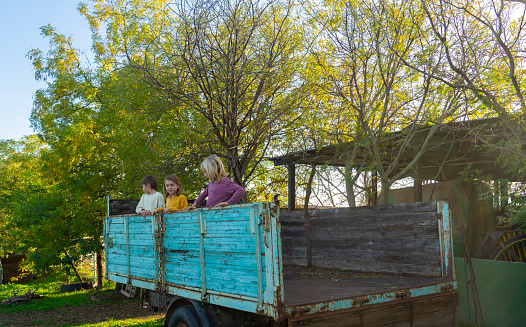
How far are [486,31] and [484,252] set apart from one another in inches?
167

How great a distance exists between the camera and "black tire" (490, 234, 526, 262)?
8328 mm

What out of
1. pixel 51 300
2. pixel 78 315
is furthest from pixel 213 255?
pixel 51 300

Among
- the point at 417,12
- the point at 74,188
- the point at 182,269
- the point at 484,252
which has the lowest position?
the point at 484,252

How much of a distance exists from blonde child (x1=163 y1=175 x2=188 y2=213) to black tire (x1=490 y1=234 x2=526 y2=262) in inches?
237

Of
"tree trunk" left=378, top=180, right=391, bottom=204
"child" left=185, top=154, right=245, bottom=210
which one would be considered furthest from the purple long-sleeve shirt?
"tree trunk" left=378, top=180, right=391, bottom=204

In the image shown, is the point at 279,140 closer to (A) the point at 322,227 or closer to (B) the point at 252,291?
(A) the point at 322,227

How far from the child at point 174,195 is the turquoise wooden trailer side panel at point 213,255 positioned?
27.0 inches

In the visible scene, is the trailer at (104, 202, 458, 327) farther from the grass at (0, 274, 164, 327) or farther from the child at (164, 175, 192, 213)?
the grass at (0, 274, 164, 327)

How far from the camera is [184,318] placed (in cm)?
422

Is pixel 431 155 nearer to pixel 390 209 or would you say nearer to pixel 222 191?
pixel 390 209

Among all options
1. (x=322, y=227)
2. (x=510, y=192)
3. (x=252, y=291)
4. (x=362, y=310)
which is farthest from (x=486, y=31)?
(x=252, y=291)

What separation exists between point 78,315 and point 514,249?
966 cm

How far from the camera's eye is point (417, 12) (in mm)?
8828

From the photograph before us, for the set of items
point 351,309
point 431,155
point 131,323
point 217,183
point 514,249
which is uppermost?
point 431,155
